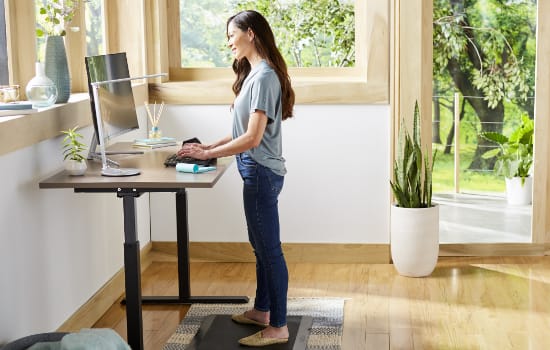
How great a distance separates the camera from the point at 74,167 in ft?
11.6

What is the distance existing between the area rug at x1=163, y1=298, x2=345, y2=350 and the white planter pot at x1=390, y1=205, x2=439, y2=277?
0.51 metres

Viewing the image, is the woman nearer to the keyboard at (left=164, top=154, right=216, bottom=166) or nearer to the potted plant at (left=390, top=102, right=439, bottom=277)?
the keyboard at (left=164, top=154, right=216, bottom=166)

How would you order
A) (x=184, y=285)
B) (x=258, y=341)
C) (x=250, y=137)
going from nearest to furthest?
(x=250, y=137), (x=258, y=341), (x=184, y=285)

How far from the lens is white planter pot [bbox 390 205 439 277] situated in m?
4.79

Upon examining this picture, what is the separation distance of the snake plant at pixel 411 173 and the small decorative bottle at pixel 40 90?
6.25ft

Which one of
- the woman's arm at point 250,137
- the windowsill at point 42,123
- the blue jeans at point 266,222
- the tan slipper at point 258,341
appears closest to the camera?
the windowsill at point 42,123

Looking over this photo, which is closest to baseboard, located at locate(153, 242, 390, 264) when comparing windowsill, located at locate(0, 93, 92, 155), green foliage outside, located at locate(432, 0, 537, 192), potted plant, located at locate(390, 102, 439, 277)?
potted plant, located at locate(390, 102, 439, 277)

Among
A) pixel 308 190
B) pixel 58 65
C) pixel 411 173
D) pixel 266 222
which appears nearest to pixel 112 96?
pixel 58 65

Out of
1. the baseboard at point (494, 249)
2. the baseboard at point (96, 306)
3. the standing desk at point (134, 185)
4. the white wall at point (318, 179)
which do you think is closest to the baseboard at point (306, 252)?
the white wall at point (318, 179)

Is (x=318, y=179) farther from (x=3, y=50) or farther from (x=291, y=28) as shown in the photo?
(x=3, y=50)

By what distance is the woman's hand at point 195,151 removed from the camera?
369 centimetres

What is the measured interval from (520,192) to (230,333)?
2082mm

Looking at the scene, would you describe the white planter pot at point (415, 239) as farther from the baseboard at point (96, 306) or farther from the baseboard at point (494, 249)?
the baseboard at point (96, 306)

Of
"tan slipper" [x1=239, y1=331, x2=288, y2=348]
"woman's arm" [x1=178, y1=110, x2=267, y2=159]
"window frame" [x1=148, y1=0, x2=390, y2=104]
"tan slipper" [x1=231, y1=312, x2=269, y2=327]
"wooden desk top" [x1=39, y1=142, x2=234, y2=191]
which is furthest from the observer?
"window frame" [x1=148, y1=0, x2=390, y2=104]
